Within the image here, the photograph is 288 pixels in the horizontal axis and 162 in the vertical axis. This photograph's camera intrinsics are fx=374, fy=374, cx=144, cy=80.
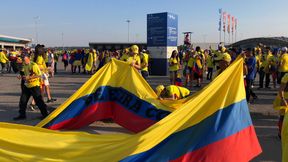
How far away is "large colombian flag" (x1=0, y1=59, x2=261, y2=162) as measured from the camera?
14.7ft

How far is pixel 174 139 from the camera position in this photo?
15.4 ft

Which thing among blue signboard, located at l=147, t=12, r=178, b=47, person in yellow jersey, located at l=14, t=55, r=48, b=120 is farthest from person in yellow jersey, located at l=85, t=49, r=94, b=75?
person in yellow jersey, located at l=14, t=55, r=48, b=120

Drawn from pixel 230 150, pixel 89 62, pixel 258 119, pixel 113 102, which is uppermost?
pixel 89 62

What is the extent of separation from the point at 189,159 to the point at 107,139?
42.4 inches

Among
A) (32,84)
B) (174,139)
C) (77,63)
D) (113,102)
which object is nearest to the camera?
(174,139)

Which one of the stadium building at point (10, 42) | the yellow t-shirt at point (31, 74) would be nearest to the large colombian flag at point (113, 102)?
the yellow t-shirt at point (31, 74)

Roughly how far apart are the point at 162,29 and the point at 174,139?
1771 centimetres

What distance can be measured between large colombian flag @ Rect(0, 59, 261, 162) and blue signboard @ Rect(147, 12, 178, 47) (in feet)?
53.9

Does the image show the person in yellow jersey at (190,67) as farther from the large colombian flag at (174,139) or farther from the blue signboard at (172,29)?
the large colombian flag at (174,139)

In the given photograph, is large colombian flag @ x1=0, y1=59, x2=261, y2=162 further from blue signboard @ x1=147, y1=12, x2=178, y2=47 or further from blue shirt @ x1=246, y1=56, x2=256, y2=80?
blue signboard @ x1=147, y1=12, x2=178, y2=47

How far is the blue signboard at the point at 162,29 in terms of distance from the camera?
21797 mm

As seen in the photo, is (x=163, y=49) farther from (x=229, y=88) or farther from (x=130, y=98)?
(x=229, y=88)

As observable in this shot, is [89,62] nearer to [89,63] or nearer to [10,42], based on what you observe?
[89,63]

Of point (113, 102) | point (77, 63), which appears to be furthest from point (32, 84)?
point (77, 63)
